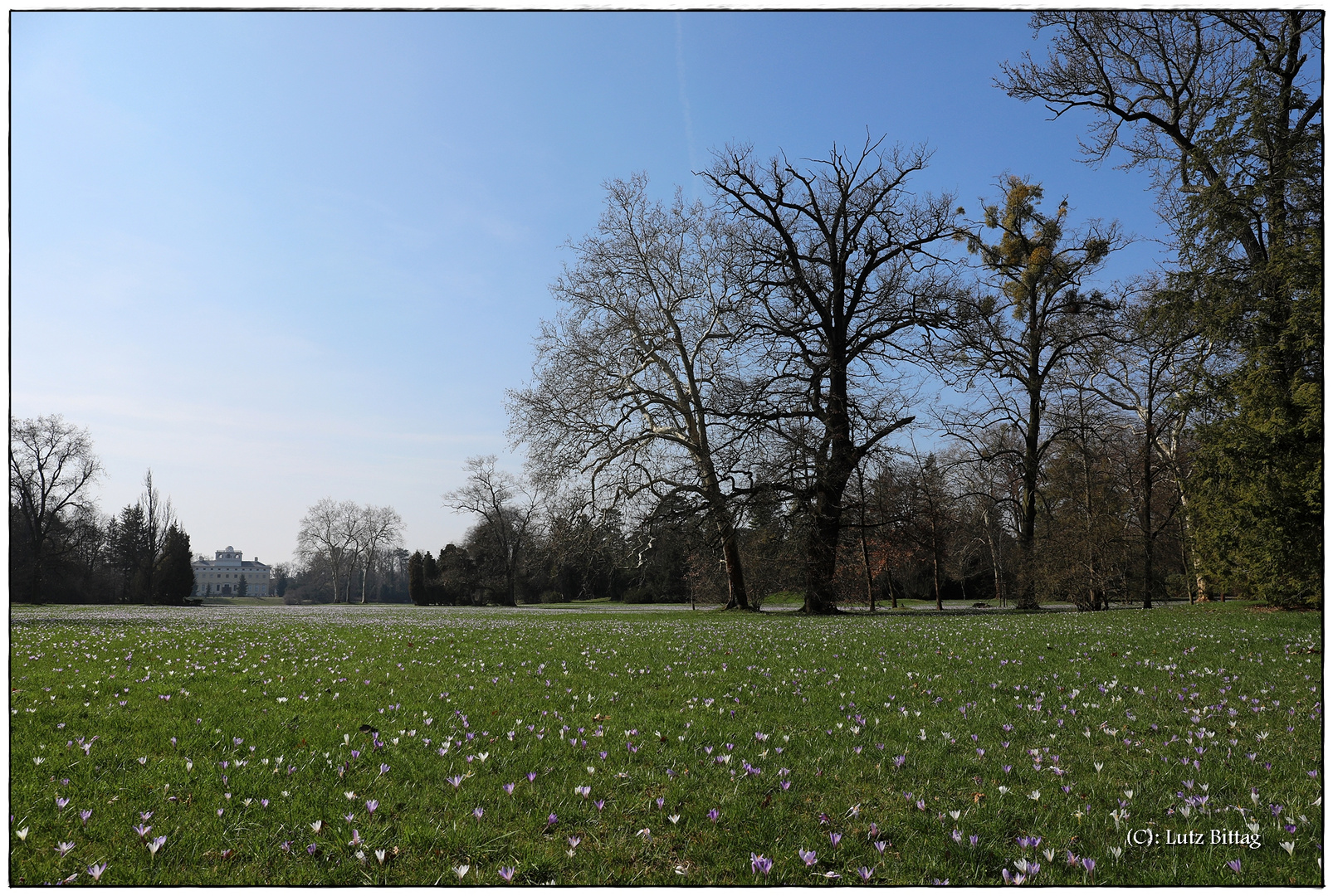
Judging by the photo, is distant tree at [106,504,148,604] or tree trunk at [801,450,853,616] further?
distant tree at [106,504,148,604]

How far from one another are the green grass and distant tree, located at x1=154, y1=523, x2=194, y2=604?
122 feet

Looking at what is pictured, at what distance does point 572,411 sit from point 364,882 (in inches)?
851

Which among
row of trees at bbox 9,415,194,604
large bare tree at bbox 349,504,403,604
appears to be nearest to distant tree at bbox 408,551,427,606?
large bare tree at bbox 349,504,403,604

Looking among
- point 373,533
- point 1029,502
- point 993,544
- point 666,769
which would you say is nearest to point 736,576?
point 1029,502

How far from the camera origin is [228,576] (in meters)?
62.1

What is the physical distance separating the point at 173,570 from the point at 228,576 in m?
24.9

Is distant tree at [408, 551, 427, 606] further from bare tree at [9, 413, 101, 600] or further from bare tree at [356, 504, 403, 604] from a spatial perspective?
bare tree at [9, 413, 101, 600]

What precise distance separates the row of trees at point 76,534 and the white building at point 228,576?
6.79m

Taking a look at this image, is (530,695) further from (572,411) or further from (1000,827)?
(572,411)

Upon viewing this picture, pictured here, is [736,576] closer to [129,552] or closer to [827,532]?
[827,532]

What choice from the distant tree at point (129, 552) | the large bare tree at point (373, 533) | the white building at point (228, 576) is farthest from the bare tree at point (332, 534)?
the distant tree at point (129, 552)

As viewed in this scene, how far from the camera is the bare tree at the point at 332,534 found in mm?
54094

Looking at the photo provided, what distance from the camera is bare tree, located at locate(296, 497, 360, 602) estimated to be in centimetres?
5409

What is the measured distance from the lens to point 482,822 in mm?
3445
